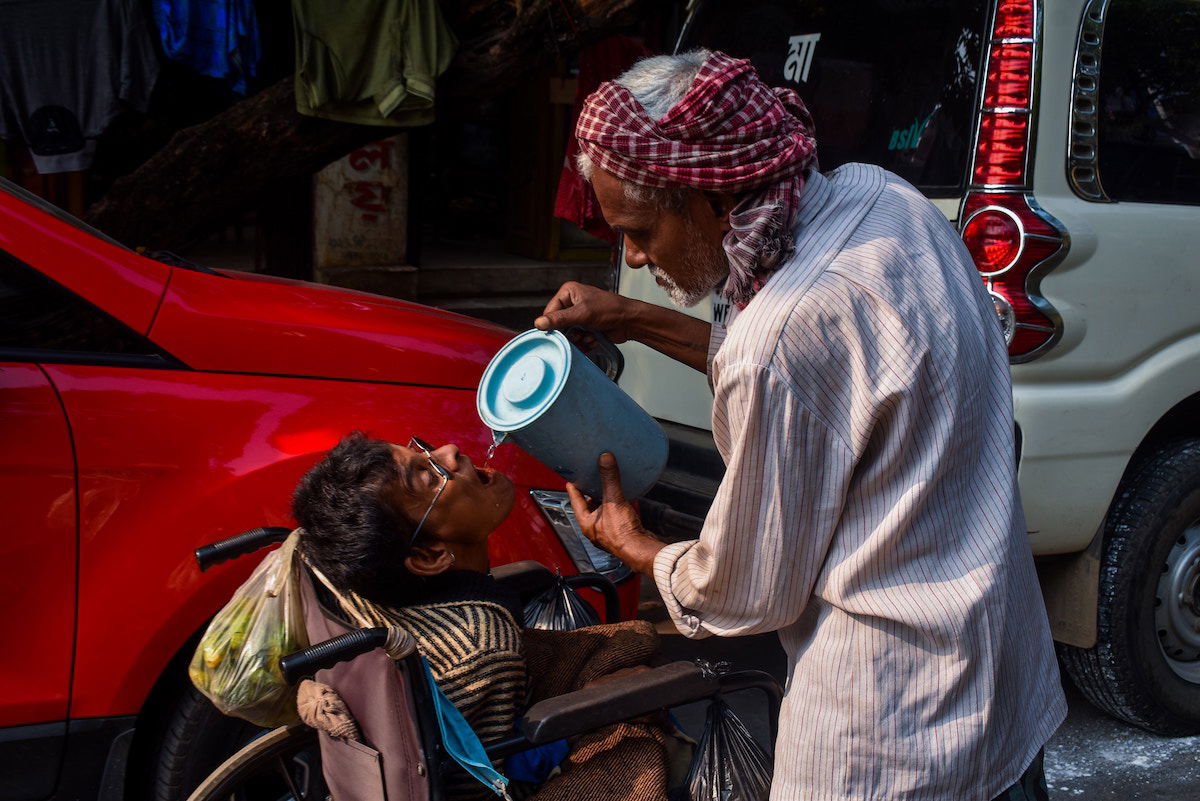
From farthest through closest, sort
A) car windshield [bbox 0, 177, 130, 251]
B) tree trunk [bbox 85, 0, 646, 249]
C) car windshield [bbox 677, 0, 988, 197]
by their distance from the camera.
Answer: tree trunk [bbox 85, 0, 646, 249], car windshield [bbox 677, 0, 988, 197], car windshield [bbox 0, 177, 130, 251]

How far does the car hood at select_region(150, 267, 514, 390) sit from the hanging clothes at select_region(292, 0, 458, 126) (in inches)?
110

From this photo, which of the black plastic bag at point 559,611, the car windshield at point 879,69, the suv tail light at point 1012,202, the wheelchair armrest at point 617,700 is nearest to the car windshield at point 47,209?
Result: the black plastic bag at point 559,611

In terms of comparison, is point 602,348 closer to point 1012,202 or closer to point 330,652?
point 330,652

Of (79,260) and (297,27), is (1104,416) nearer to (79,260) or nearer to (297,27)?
(79,260)

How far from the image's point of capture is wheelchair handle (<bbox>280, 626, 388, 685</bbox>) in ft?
5.48

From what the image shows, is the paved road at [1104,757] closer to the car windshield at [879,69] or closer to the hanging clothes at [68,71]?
the car windshield at [879,69]

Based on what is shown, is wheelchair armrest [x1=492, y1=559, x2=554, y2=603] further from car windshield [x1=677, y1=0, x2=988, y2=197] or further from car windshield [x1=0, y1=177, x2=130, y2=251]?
car windshield [x1=677, y1=0, x2=988, y2=197]

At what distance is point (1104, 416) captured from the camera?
3.13m

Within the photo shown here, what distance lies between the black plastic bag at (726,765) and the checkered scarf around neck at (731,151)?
2.74ft

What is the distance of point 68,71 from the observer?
5.56 metres

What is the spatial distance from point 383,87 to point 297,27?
51 cm

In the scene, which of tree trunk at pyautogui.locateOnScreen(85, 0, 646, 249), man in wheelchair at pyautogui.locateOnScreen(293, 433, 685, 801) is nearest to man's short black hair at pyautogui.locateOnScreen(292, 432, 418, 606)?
man in wheelchair at pyautogui.locateOnScreen(293, 433, 685, 801)

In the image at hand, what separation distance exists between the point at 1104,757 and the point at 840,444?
99.6 inches

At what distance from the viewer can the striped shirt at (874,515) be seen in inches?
58.3
